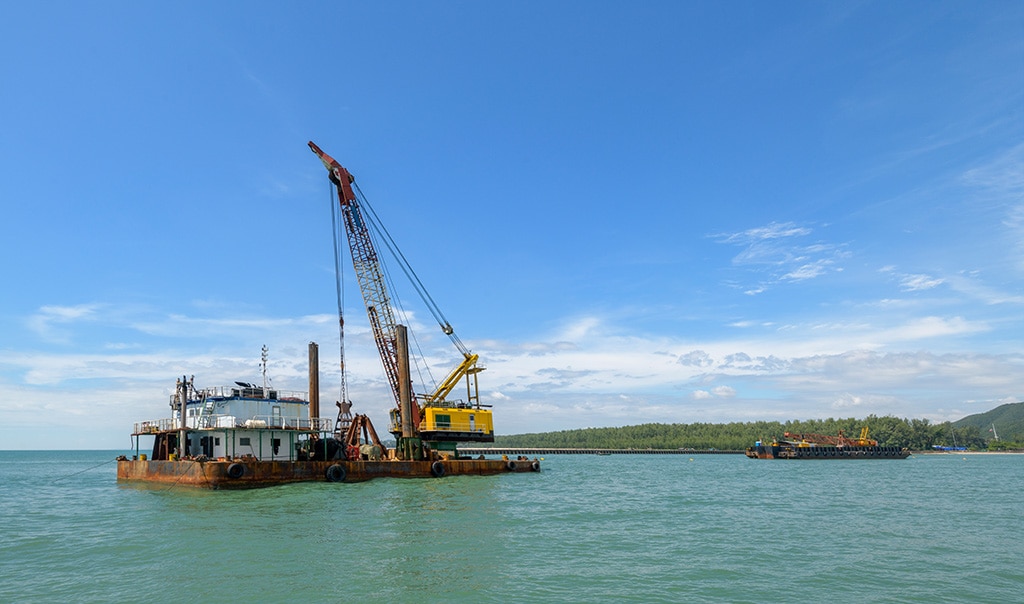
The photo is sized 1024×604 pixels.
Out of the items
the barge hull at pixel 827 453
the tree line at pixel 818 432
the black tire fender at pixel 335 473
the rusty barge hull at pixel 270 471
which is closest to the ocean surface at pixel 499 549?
the rusty barge hull at pixel 270 471

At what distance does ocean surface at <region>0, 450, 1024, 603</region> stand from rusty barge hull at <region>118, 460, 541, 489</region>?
144 centimetres

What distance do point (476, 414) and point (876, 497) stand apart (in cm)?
3367

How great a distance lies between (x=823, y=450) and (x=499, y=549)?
351 ft

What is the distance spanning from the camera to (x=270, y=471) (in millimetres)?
41969

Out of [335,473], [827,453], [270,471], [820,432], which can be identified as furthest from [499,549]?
[820,432]

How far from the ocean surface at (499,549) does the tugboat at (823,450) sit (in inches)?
3032

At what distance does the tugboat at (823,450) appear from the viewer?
365ft

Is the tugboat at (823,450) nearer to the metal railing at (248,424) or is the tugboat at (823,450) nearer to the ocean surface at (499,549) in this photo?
the ocean surface at (499,549)

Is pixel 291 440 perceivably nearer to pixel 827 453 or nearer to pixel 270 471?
pixel 270 471

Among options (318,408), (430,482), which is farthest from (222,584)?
(318,408)

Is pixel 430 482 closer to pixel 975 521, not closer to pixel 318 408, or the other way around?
pixel 318 408

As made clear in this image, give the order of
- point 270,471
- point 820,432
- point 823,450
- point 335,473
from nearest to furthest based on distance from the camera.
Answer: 1. point 270,471
2. point 335,473
3. point 823,450
4. point 820,432

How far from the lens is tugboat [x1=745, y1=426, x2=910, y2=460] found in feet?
365

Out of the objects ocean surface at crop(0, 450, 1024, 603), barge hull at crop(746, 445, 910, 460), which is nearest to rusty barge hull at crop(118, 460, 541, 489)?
ocean surface at crop(0, 450, 1024, 603)
